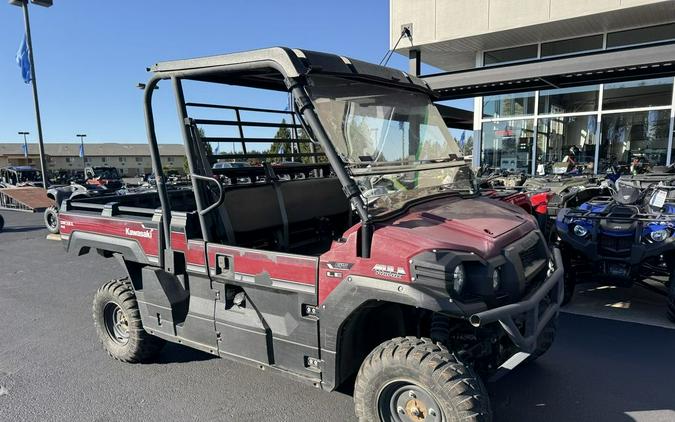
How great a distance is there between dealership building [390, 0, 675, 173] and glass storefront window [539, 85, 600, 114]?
0.03 metres

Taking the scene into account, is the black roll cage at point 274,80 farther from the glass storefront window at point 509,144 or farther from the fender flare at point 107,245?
Result: the glass storefront window at point 509,144

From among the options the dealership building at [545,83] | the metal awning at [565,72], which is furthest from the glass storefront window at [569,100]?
the metal awning at [565,72]

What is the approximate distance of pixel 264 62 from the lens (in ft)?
8.89

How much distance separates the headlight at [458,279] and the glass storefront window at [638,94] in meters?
13.0

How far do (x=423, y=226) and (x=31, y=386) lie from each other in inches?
130

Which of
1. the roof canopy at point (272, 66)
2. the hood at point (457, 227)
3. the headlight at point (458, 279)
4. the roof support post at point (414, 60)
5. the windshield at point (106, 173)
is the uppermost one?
the roof support post at point (414, 60)

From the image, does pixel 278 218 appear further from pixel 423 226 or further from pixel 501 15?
pixel 501 15

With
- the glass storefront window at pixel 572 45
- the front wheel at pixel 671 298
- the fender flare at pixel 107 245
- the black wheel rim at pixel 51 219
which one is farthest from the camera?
the glass storefront window at pixel 572 45

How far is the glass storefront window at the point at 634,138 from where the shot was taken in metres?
12.7

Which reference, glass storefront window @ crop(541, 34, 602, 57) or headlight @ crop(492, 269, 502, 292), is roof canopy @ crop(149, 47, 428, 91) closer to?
headlight @ crop(492, 269, 502, 292)

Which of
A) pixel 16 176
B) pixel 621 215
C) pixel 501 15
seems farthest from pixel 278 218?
pixel 16 176

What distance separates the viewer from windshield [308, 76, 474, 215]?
9.00ft

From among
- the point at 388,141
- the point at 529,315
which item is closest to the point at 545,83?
the point at 388,141

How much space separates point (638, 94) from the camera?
12938mm
